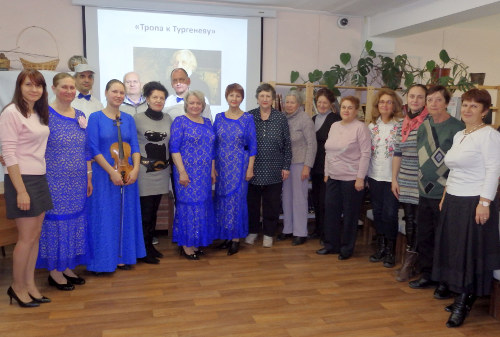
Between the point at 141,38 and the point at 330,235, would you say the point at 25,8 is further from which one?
the point at 330,235

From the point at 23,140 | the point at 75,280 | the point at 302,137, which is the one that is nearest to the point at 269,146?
the point at 302,137

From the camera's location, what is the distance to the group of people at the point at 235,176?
2.53 m

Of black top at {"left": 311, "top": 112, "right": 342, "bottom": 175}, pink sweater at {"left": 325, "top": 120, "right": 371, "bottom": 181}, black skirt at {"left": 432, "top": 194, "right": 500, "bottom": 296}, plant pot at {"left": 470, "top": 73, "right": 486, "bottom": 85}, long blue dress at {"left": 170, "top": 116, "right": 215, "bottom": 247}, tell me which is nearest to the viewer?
black skirt at {"left": 432, "top": 194, "right": 500, "bottom": 296}

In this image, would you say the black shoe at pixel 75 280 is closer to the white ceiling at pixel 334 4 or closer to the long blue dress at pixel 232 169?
the long blue dress at pixel 232 169

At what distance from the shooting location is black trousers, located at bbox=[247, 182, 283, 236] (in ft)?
13.0

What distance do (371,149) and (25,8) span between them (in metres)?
3.93

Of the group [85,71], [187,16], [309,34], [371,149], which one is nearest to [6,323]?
[85,71]

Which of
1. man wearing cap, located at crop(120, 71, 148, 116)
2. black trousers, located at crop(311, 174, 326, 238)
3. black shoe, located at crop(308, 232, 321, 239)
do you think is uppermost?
man wearing cap, located at crop(120, 71, 148, 116)

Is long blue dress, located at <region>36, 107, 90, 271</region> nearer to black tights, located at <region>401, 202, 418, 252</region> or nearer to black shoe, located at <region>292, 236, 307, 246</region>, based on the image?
black shoe, located at <region>292, 236, 307, 246</region>

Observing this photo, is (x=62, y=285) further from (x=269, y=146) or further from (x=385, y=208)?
(x=385, y=208)

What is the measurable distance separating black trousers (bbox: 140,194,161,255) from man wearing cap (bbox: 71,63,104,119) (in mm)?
864

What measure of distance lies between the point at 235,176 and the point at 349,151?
100 centimetres

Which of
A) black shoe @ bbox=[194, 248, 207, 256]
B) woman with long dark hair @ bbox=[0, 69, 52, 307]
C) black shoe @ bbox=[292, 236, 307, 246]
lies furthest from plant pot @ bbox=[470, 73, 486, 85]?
woman with long dark hair @ bbox=[0, 69, 52, 307]

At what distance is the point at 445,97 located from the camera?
2871mm
